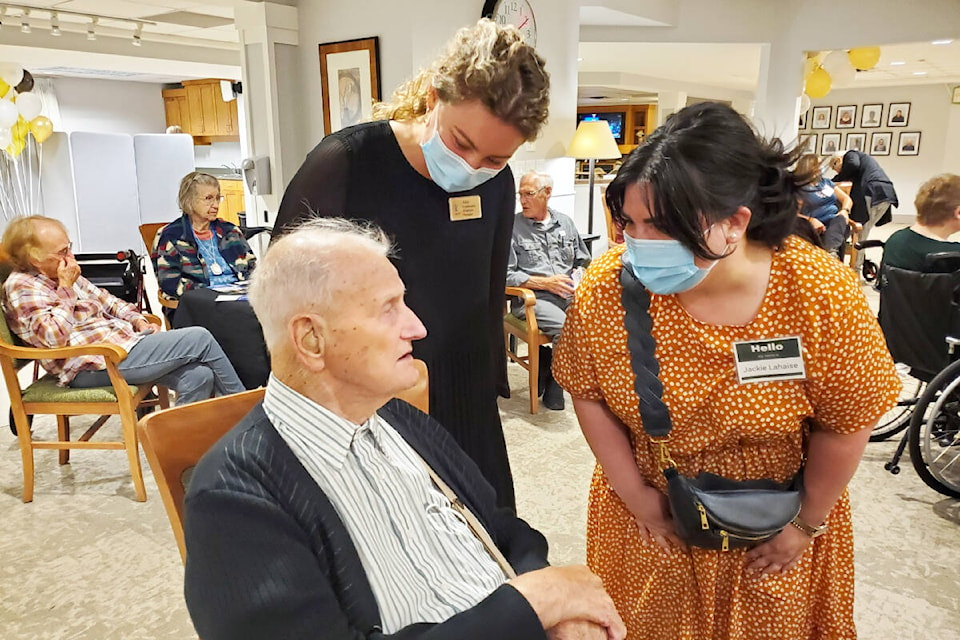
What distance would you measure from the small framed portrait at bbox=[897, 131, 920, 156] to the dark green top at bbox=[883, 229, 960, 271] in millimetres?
12777

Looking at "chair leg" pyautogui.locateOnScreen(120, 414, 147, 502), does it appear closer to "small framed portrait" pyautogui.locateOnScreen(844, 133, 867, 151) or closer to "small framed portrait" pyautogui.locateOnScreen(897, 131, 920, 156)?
"small framed portrait" pyautogui.locateOnScreen(844, 133, 867, 151)

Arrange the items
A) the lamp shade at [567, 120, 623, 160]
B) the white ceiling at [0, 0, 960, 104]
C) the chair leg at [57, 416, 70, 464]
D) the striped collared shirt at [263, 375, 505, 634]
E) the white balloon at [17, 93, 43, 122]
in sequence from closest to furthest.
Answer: the striped collared shirt at [263, 375, 505, 634] → the chair leg at [57, 416, 70, 464] → the lamp shade at [567, 120, 623, 160] → the white ceiling at [0, 0, 960, 104] → the white balloon at [17, 93, 43, 122]

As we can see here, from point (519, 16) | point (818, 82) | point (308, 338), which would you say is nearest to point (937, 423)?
point (308, 338)

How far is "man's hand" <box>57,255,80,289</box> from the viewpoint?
279 cm

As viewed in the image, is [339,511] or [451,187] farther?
[451,187]

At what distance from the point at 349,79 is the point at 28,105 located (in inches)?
197

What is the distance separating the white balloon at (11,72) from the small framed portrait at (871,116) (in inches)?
565

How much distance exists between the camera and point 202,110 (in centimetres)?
1020

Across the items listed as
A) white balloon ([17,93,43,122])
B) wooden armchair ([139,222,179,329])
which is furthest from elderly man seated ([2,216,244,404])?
white balloon ([17,93,43,122])

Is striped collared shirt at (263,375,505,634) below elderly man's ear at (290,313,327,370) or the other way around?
below

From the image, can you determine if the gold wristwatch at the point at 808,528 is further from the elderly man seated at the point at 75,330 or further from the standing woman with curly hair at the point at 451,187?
the elderly man seated at the point at 75,330

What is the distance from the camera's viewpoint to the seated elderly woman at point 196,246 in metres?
3.51

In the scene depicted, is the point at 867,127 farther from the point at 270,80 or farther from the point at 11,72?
the point at 11,72

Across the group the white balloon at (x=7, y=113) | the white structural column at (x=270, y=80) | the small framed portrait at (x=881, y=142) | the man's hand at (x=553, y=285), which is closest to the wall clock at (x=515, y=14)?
the white structural column at (x=270, y=80)
